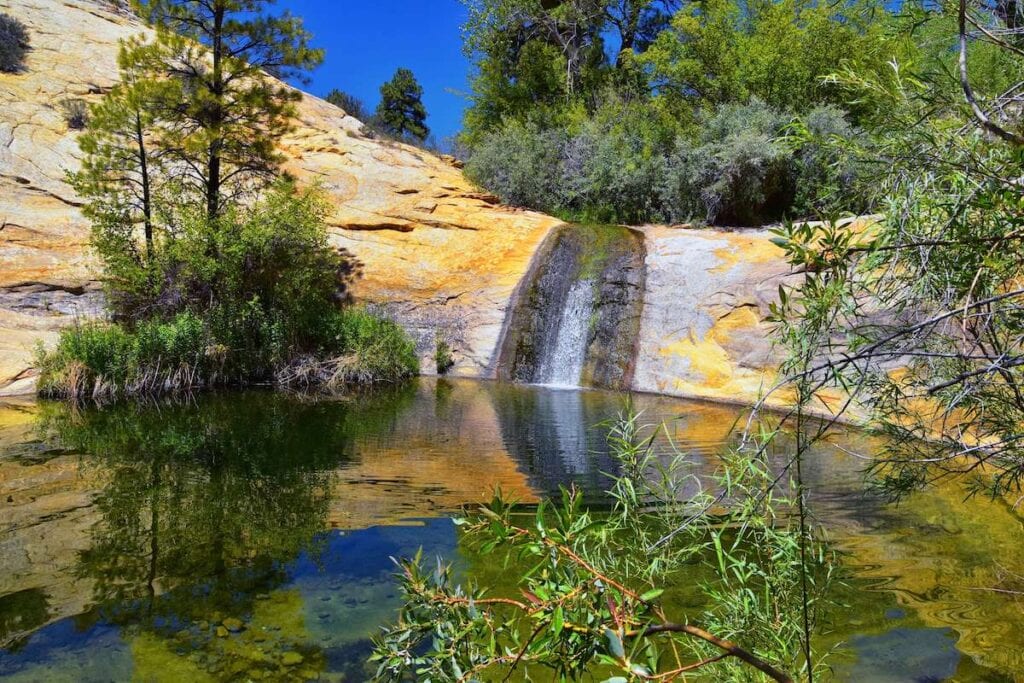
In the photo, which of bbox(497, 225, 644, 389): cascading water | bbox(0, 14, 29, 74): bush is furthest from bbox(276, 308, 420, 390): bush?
bbox(0, 14, 29, 74): bush

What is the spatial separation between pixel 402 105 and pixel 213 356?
3111 cm

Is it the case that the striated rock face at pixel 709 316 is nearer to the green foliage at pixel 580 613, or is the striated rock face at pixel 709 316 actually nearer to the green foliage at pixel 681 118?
the green foliage at pixel 681 118

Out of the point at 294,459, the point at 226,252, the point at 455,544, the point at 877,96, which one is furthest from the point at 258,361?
the point at 877,96

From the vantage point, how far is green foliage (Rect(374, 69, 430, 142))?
38875 mm

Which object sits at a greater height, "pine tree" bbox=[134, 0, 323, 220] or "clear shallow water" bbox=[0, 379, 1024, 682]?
"pine tree" bbox=[134, 0, 323, 220]

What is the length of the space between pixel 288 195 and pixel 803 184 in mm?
12338

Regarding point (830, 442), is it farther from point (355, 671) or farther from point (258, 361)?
point (258, 361)

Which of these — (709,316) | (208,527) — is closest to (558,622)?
(208,527)

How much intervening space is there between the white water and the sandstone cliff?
119 centimetres

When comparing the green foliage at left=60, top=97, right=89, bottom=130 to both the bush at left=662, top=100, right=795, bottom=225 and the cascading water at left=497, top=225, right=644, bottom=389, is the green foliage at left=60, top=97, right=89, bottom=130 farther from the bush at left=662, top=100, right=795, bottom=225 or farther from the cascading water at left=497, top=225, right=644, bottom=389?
the bush at left=662, top=100, right=795, bottom=225

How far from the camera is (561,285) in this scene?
14.9 metres

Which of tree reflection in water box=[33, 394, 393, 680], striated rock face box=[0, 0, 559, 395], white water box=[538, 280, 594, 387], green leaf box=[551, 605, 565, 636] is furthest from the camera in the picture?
white water box=[538, 280, 594, 387]

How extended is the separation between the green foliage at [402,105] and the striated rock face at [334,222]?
18728 mm

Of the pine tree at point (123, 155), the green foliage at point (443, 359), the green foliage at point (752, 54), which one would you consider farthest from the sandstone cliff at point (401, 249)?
the green foliage at point (752, 54)
